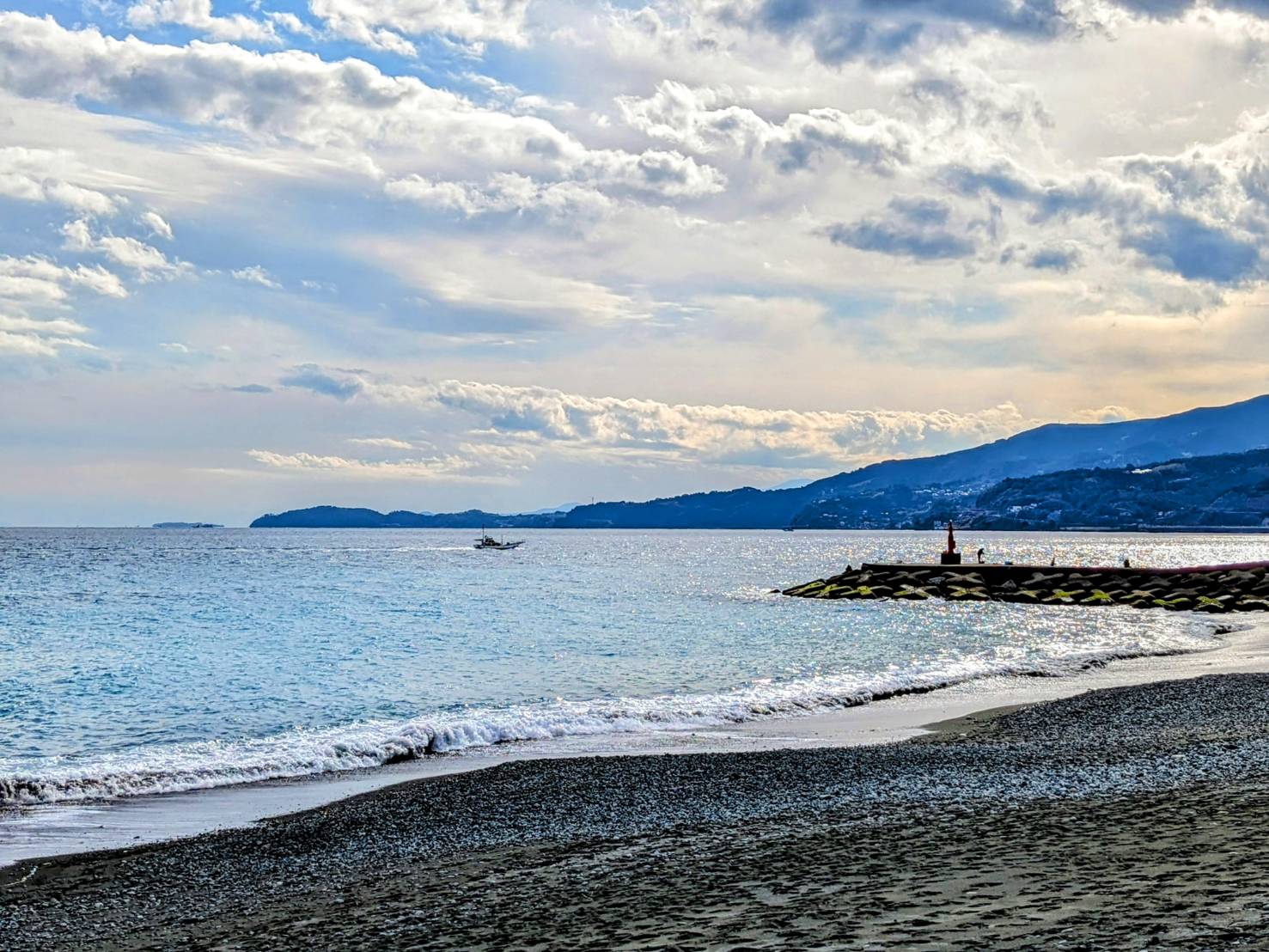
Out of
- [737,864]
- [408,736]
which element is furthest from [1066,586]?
[737,864]

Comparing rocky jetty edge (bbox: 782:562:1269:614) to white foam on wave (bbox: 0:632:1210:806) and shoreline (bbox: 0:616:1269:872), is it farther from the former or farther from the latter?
white foam on wave (bbox: 0:632:1210:806)

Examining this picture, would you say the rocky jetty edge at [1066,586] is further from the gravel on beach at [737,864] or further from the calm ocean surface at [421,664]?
the gravel on beach at [737,864]

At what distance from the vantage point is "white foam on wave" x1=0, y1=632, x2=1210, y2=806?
18.0 meters

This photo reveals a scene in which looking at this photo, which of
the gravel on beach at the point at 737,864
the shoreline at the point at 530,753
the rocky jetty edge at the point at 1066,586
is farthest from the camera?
the rocky jetty edge at the point at 1066,586

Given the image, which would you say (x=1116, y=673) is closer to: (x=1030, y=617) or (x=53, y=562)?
(x=1030, y=617)

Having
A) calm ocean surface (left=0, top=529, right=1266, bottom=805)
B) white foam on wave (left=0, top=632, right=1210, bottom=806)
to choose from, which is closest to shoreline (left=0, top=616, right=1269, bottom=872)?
white foam on wave (left=0, top=632, right=1210, bottom=806)

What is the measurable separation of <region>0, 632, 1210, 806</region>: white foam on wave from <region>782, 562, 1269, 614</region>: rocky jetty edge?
110 ft

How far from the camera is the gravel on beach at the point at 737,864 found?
7910mm

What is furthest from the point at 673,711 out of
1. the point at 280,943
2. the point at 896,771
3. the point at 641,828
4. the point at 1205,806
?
the point at 280,943

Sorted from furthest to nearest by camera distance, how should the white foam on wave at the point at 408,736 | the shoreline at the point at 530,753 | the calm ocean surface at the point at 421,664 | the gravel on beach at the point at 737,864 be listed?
the calm ocean surface at the point at 421,664, the white foam on wave at the point at 408,736, the shoreline at the point at 530,753, the gravel on beach at the point at 737,864

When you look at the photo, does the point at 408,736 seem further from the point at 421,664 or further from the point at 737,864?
the point at 421,664

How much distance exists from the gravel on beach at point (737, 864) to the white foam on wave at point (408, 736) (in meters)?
3.54

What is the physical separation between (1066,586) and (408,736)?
185ft

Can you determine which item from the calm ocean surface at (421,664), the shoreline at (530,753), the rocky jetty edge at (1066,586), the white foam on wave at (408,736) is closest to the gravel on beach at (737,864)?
the shoreline at (530,753)
